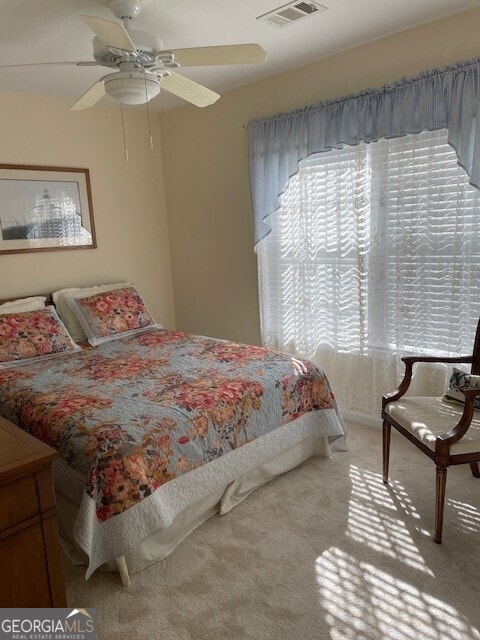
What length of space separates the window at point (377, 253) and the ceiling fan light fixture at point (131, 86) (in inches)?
56.9

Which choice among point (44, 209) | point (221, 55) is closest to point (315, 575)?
point (221, 55)

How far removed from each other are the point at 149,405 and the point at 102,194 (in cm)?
241

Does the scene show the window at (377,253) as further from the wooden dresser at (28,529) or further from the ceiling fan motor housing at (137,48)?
the wooden dresser at (28,529)

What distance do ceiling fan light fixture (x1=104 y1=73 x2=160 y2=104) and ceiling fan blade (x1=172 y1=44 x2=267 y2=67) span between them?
0.55 feet

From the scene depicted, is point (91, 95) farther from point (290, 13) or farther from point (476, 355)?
point (476, 355)

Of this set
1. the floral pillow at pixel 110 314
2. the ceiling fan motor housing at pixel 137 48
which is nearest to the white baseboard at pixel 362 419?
the floral pillow at pixel 110 314

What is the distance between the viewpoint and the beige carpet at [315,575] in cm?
170

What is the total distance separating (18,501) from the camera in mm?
1335

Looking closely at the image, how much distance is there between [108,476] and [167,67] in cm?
181

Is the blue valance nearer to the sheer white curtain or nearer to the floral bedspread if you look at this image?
the sheer white curtain

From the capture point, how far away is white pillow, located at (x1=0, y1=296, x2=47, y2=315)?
10.9ft

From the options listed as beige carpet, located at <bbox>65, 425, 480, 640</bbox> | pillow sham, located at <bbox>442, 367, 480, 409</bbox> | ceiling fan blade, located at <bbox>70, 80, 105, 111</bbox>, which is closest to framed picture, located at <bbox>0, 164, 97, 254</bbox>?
ceiling fan blade, located at <bbox>70, 80, 105, 111</bbox>

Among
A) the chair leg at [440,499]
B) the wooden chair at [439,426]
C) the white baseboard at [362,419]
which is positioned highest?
the wooden chair at [439,426]

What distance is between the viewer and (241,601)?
1818 millimetres
